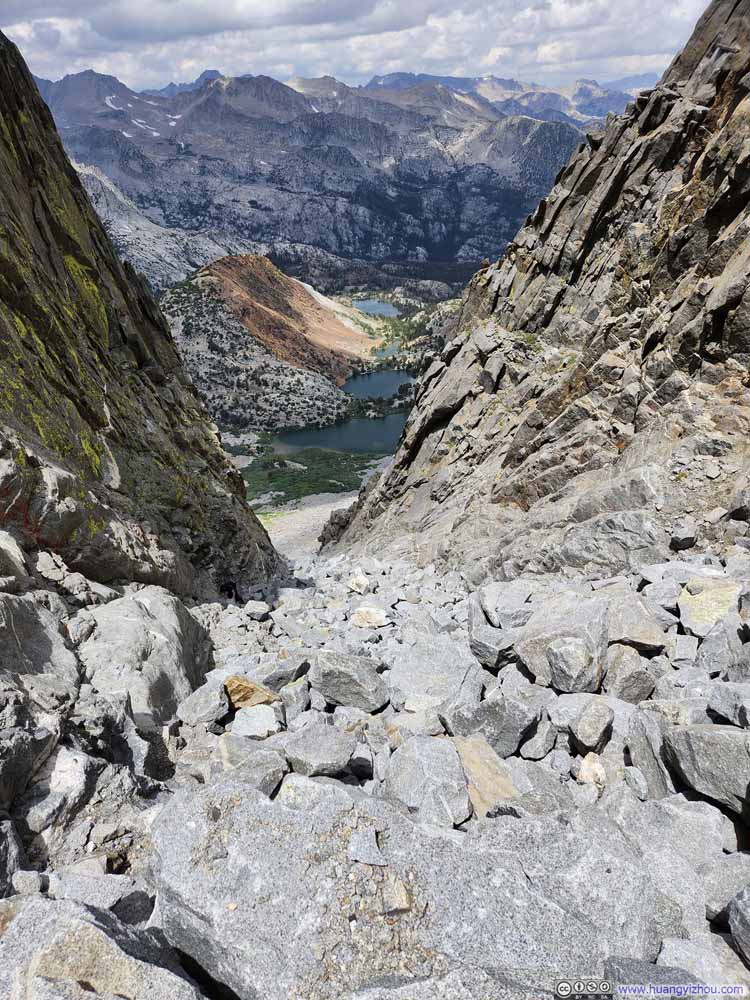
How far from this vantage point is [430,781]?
6438mm

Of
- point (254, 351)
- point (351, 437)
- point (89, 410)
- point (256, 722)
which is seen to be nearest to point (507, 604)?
point (256, 722)

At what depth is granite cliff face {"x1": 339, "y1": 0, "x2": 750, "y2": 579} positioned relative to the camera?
15438mm

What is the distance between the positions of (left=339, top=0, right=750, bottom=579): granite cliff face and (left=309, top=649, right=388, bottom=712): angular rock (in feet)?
26.7

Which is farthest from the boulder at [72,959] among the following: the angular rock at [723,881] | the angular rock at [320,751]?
the angular rock at [723,881]

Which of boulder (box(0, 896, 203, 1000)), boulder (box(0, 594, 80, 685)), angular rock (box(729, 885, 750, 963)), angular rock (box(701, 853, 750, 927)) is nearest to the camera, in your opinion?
boulder (box(0, 896, 203, 1000))

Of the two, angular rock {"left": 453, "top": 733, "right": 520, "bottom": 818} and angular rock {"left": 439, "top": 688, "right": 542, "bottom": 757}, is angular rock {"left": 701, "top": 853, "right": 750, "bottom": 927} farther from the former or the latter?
Answer: angular rock {"left": 439, "top": 688, "right": 542, "bottom": 757}

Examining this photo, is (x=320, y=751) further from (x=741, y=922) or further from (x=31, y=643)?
(x=31, y=643)

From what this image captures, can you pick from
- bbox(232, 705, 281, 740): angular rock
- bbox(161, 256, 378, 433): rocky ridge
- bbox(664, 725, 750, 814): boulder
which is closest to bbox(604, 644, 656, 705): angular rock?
bbox(664, 725, 750, 814): boulder

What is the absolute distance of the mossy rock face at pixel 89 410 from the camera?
12367mm

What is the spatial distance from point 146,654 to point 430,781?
585 cm

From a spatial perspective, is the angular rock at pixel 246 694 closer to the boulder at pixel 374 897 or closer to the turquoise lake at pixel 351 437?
the boulder at pixel 374 897

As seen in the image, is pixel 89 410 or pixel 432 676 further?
pixel 89 410

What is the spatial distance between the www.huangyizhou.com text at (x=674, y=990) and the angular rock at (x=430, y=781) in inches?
93.9

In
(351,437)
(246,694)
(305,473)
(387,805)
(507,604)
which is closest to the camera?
(387,805)
